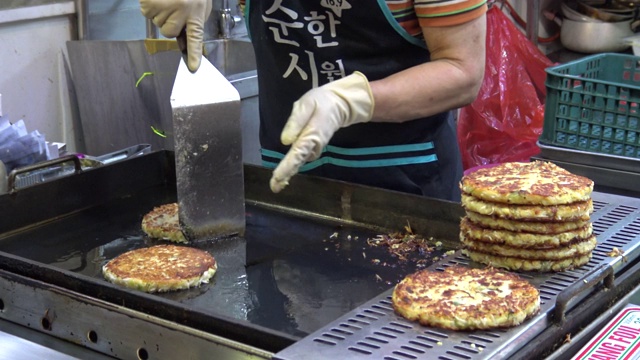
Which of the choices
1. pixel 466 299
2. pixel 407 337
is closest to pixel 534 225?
pixel 466 299

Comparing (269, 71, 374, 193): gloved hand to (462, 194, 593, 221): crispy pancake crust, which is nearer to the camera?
(462, 194, 593, 221): crispy pancake crust

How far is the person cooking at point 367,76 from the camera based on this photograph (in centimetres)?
201

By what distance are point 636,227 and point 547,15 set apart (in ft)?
13.4

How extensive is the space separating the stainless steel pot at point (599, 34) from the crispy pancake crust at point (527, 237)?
12.1 feet

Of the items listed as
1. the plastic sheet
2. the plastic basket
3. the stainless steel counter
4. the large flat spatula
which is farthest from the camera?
the plastic basket

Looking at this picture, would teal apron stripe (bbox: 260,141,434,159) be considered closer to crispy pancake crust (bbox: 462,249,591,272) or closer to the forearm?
the forearm

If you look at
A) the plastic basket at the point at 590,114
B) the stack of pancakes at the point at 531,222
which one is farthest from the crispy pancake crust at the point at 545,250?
the plastic basket at the point at 590,114

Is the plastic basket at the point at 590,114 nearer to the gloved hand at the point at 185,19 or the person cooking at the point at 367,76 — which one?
the person cooking at the point at 367,76

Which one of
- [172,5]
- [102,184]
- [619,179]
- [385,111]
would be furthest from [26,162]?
[619,179]

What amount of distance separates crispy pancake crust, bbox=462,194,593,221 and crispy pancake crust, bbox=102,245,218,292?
658mm

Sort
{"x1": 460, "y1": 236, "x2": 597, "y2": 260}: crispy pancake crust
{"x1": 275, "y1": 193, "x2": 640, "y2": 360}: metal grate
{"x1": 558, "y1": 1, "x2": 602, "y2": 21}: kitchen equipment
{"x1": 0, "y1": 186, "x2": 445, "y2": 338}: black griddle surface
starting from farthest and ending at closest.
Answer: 1. {"x1": 558, "y1": 1, "x2": 602, "y2": 21}: kitchen equipment
2. {"x1": 0, "y1": 186, "x2": 445, "y2": 338}: black griddle surface
3. {"x1": 460, "y1": 236, "x2": 597, "y2": 260}: crispy pancake crust
4. {"x1": 275, "y1": 193, "x2": 640, "y2": 360}: metal grate

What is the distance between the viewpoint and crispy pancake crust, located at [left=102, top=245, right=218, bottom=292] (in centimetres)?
189

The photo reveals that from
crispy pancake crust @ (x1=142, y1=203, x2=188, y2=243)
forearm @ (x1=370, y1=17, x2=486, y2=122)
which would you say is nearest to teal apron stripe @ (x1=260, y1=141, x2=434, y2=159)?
forearm @ (x1=370, y1=17, x2=486, y2=122)

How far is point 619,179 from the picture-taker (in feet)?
9.34
